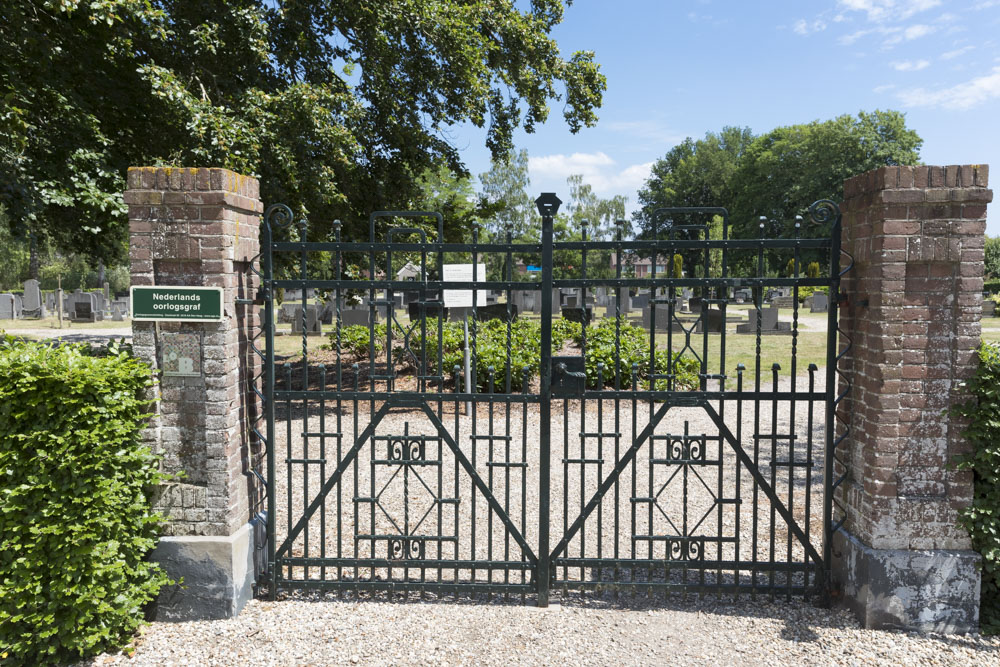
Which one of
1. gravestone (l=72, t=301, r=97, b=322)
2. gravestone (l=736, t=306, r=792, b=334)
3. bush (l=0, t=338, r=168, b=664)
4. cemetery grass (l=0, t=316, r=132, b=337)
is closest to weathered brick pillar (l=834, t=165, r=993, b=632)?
bush (l=0, t=338, r=168, b=664)

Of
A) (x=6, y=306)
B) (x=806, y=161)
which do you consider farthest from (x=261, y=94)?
(x=806, y=161)

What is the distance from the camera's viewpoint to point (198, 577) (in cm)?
394

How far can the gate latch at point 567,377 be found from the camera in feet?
13.3

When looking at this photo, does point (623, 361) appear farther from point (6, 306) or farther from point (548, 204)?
point (6, 306)

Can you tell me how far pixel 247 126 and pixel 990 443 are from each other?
25.8 feet

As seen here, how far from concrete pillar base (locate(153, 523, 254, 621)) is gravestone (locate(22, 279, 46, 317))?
32.3m

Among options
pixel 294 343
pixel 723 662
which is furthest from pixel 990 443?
pixel 294 343

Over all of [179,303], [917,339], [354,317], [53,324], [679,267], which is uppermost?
[679,267]

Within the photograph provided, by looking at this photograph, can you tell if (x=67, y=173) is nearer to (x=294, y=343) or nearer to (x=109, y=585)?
(x=109, y=585)

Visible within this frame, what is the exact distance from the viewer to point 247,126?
7.88 m

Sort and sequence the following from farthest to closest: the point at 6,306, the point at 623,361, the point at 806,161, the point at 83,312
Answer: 1. the point at 806,161
2. the point at 6,306
3. the point at 83,312
4. the point at 623,361

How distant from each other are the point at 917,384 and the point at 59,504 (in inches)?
185

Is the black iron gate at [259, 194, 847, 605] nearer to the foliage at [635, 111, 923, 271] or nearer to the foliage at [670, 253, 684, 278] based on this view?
the foliage at [670, 253, 684, 278]

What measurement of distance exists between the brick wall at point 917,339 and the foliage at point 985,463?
0.21ft
